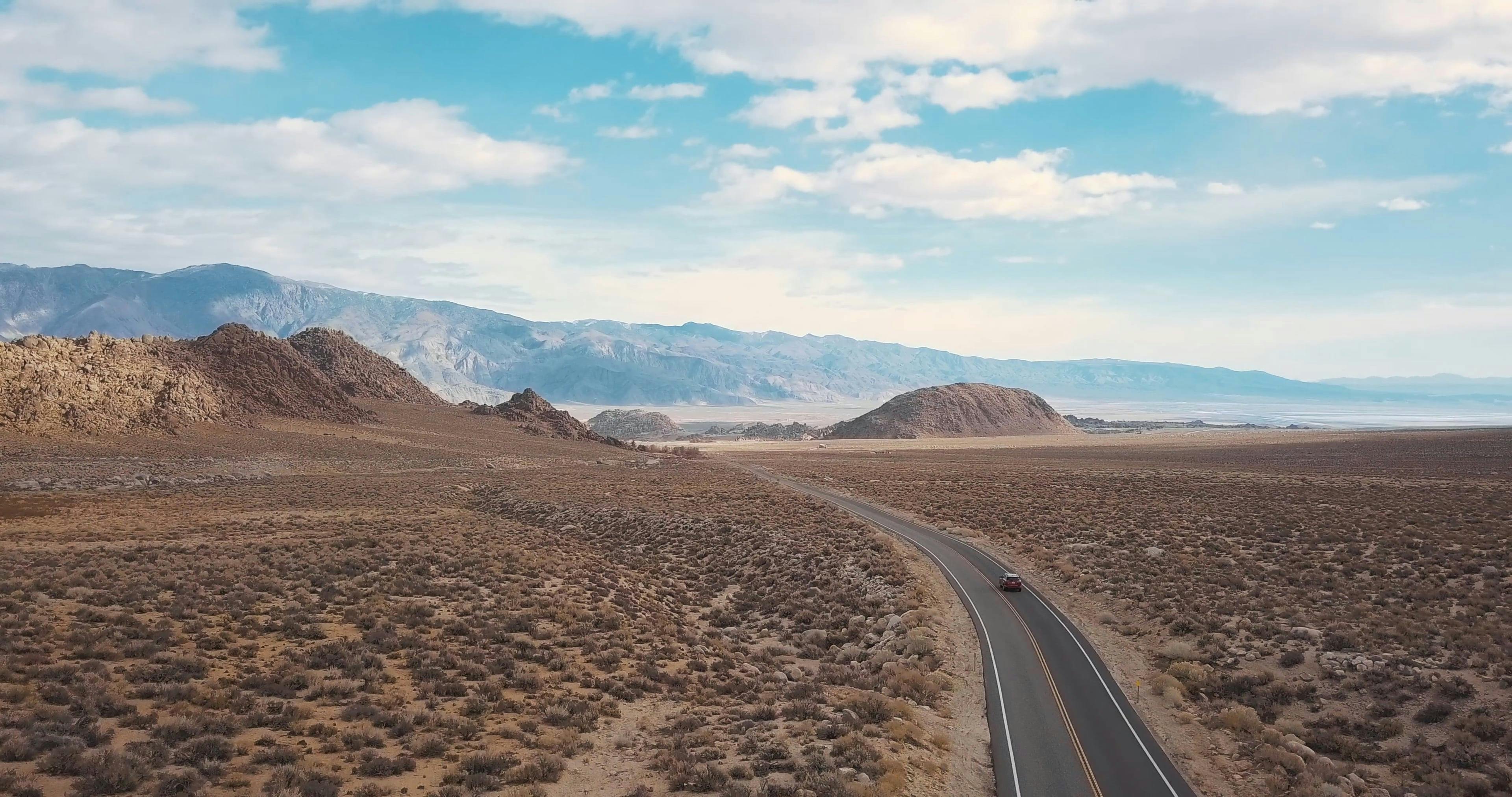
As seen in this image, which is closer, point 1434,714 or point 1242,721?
point 1434,714

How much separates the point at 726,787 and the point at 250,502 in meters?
46.3

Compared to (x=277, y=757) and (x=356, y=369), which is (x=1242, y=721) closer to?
(x=277, y=757)

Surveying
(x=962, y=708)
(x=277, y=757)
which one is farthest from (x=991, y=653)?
(x=277, y=757)

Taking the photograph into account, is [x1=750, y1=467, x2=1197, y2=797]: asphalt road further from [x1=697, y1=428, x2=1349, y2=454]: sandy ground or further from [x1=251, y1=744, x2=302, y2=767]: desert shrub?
[x1=697, y1=428, x2=1349, y2=454]: sandy ground

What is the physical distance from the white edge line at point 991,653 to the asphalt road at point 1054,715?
0.11 ft

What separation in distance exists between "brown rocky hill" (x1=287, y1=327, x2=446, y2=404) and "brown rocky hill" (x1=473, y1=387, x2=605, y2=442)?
12.7 metres

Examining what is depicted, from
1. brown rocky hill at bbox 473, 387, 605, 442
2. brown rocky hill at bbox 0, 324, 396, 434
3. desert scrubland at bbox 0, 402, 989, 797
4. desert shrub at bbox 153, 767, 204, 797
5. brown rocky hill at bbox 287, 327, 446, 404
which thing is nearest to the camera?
desert shrub at bbox 153, 767, 204, 797

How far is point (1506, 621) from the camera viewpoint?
2353cm

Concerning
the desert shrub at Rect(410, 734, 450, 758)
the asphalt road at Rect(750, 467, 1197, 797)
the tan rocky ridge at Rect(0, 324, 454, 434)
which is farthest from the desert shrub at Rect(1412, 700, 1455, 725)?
the tan rocky ridge at Rect(0, 324, 454, 434)

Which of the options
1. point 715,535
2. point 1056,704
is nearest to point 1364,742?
point 1056,704

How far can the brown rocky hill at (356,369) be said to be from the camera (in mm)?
130875

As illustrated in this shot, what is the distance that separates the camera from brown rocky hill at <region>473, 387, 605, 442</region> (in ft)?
437

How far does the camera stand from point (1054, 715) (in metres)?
20.4

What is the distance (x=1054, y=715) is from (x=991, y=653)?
4.83 m
